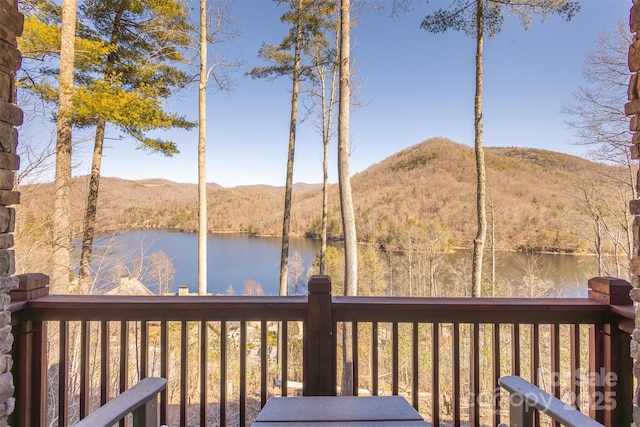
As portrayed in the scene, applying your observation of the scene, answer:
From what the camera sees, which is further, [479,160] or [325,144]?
[325,144]

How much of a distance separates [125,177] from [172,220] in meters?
2.35

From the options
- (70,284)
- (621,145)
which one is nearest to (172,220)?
(70,284)

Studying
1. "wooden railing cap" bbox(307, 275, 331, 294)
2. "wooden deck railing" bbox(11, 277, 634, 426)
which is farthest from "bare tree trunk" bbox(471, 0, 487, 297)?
"wooden railing cap" bbox(307, 275, 331, 294)

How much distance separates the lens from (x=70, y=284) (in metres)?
5.84

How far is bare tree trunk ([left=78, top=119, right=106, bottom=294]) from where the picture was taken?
6.69 meters

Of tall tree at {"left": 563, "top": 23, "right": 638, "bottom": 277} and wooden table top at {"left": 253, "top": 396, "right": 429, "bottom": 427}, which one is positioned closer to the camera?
wooden table top at {"left": 253, "top": 396, "right": 429, "bottom": 427}

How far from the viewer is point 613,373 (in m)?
1.45

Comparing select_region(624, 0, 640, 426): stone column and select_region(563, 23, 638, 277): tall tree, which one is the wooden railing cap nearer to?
select_region(624, 0, 640, 426): stone column

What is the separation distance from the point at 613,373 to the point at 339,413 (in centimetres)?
135

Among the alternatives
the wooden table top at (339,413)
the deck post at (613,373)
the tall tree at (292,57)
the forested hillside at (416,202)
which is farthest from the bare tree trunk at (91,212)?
the deck post at (613,373)

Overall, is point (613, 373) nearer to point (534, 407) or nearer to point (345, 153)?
point (534, 407)

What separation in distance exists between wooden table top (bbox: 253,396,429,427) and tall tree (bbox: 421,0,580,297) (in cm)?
612

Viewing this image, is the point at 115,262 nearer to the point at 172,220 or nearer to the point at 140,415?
the point at 172,220

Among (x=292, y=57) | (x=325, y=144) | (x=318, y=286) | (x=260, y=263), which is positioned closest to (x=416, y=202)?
(x=260, y=263)
